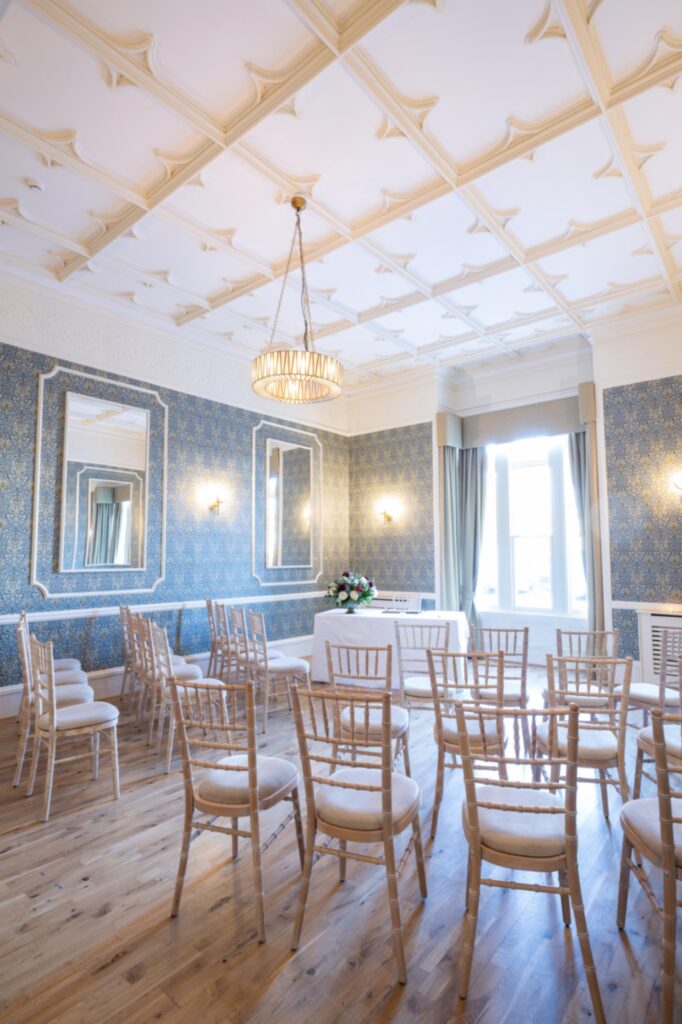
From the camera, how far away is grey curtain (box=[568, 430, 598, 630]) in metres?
6.29

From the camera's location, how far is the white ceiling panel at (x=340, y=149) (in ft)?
Result: 10.1

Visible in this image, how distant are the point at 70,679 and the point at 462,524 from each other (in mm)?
5310

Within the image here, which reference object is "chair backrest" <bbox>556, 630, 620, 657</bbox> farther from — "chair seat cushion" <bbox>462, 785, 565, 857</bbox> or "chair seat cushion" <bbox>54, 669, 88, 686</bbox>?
"chair seat cushion" <bbox>54, 669, 88, 686</bbox>

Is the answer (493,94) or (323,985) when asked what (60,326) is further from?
(323,985)

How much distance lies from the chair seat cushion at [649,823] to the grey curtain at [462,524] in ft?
17.2

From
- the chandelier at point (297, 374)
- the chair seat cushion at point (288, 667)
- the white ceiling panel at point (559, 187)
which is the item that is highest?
the white ceiling panel at point (559, 187)

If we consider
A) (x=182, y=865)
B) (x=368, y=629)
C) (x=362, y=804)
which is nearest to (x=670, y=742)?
(x=362, y=804)

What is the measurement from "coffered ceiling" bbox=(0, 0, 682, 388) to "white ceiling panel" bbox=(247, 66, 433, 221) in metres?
0.01

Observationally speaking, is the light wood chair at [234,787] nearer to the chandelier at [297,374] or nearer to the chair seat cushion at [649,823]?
the chair seat cushion at [649,823]

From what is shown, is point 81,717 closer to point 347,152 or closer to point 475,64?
point 347,152

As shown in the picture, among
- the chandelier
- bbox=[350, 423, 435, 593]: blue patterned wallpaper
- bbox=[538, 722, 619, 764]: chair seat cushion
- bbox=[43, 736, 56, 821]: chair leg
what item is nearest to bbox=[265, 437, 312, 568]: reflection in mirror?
bbox=[350, 423, 435, 593]: blue patterned wallpaper

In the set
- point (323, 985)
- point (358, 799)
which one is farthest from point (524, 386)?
point (323, 985)

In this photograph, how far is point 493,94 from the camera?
→ 307 cm

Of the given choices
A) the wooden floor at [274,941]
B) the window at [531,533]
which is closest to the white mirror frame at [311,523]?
the window at [531,533]
